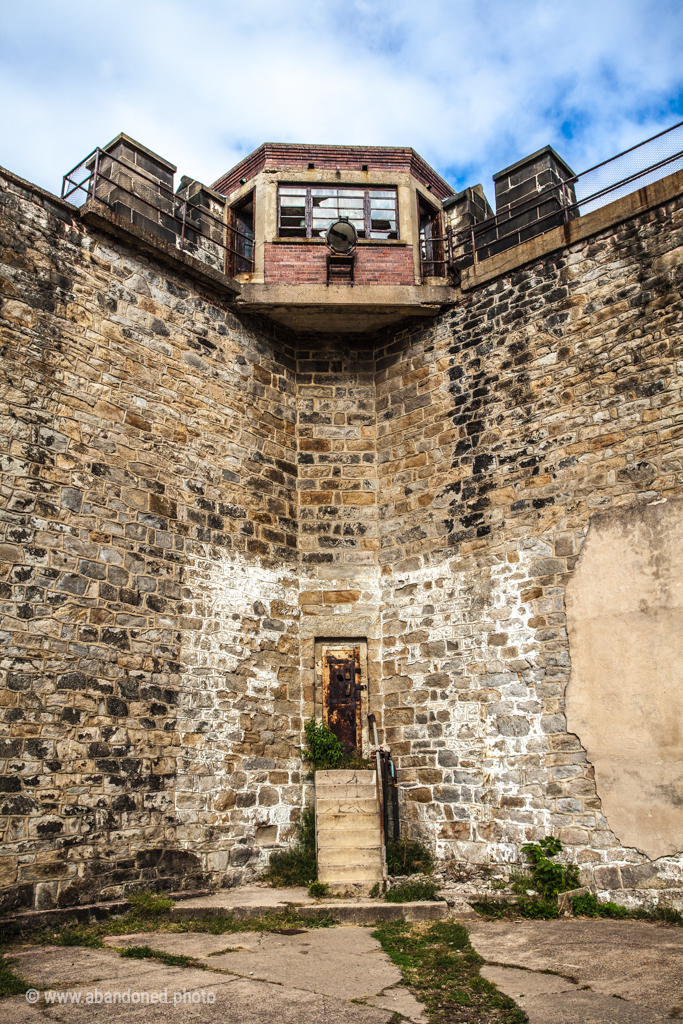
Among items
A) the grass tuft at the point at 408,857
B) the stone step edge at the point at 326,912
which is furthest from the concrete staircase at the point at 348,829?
the stone step edge at the point at 326,912

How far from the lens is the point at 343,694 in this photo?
877 centimetres

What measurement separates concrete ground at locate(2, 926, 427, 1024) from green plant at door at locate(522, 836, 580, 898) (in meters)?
2.00

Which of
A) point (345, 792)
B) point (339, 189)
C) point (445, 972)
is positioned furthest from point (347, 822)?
point (339, 189)

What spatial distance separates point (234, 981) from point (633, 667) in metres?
4.28

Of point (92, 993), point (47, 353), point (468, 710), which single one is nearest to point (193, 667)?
point (468, 710)

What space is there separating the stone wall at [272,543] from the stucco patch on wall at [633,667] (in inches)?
5.2

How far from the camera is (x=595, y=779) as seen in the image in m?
6.83

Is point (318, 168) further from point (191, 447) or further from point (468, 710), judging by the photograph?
point (468, 710)

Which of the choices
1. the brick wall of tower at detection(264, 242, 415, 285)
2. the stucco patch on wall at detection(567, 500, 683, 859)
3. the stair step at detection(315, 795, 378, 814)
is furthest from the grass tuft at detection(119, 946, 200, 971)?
the brick wall of tower at detection(264, 242, 415, 285)

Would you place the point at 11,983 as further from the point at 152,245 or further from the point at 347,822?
the point at 152,245

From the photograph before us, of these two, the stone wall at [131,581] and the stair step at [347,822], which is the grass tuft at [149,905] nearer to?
the stone wall at [131,581]

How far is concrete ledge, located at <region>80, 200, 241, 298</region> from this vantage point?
25.2 ft

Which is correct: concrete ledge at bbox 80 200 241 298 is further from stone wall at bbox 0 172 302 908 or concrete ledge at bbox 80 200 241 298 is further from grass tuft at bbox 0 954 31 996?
grass tuft at bbox 0 954 31 996

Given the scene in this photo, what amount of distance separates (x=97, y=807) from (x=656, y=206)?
7.64 m
